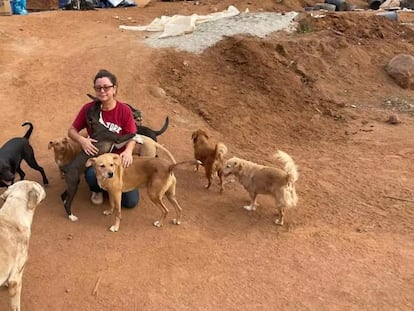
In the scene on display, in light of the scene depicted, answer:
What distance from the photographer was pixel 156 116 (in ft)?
28.5

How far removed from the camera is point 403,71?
11383mm

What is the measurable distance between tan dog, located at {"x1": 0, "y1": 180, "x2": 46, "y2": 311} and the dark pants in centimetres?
147

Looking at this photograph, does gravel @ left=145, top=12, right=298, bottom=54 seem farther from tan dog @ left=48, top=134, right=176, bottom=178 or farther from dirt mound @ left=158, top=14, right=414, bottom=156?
tan dog @ left=48, top=134, right=176, bottom=178

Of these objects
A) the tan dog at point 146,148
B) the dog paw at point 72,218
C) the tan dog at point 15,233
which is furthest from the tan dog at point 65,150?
the tan dog at point 15,233

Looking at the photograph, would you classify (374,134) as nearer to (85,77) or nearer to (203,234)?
(203,234)

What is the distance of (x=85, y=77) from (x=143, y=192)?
410cm

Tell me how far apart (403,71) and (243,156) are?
5696 mm

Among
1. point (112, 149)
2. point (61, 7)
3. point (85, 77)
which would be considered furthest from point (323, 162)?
point (61, 7)

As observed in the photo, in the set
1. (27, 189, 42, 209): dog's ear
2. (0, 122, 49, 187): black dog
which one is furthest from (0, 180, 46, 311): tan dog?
(0, 122, 49, 187): black dog

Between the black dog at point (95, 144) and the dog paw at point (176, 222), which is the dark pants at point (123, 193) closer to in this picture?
the black dog at point (95, 144)

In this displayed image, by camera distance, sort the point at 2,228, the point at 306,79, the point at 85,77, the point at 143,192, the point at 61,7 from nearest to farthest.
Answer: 1. the point at 2,228
2. the point at 143,192
3. the point at 85,77
4. the point at 306,79
5. the point at 61,7

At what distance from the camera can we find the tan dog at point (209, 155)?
657 centimetres

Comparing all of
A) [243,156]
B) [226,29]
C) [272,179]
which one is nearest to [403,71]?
[226,29]

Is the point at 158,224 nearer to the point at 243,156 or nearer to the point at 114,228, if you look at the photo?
the point at 114,228
